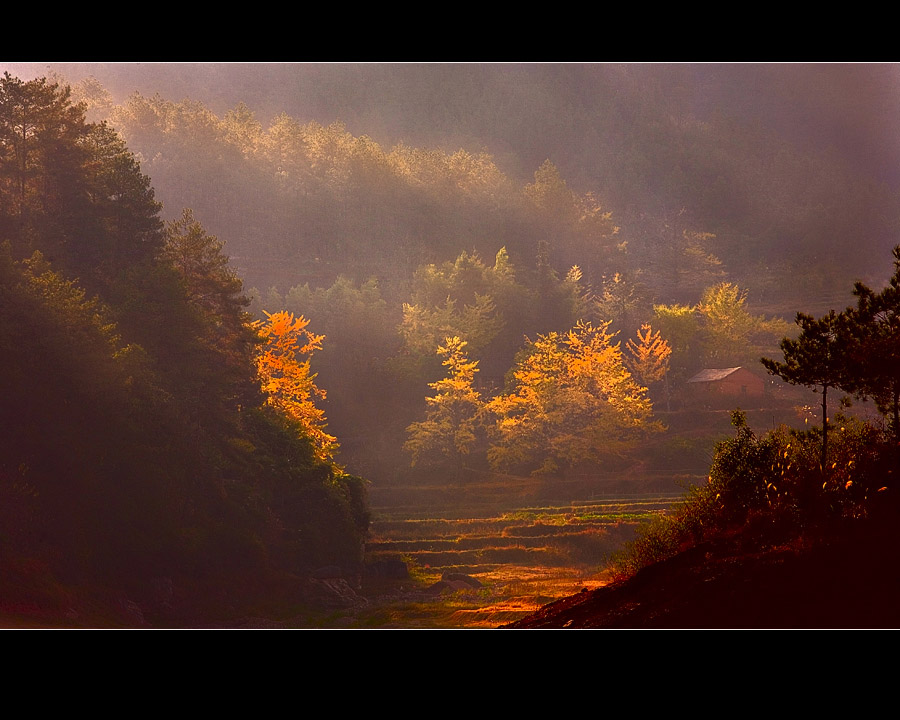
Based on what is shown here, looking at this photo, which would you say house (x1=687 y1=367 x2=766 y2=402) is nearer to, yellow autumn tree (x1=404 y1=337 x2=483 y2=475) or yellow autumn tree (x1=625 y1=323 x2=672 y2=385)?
yellow autumn tree (x1=625 y1=323 x2=672 y2=385)

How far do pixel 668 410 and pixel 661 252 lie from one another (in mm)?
5295

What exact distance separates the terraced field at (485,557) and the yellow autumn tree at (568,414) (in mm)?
1342

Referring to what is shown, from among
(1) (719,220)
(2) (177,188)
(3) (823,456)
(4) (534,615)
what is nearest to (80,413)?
(4) (534,615)

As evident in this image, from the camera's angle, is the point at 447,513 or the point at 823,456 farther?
the point at 447,513

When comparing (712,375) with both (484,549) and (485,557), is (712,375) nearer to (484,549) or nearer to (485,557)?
(484,549)

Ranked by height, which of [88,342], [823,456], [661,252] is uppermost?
[661,252]

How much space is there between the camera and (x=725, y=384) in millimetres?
20734

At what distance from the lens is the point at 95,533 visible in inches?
512

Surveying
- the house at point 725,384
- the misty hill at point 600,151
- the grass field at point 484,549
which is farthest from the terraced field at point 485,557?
the misty hill at point 600,151

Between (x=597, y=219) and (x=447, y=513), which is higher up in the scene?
(x=597, y=219)

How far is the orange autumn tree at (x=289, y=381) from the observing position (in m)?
18.4

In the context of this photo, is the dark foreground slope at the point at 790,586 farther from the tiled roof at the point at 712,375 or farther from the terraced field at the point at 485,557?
the tiled roof at the point at 712,375

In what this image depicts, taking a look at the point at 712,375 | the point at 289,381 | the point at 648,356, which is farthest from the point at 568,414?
the point at 289,381

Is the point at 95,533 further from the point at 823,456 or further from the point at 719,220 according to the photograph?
the point at 719,220
